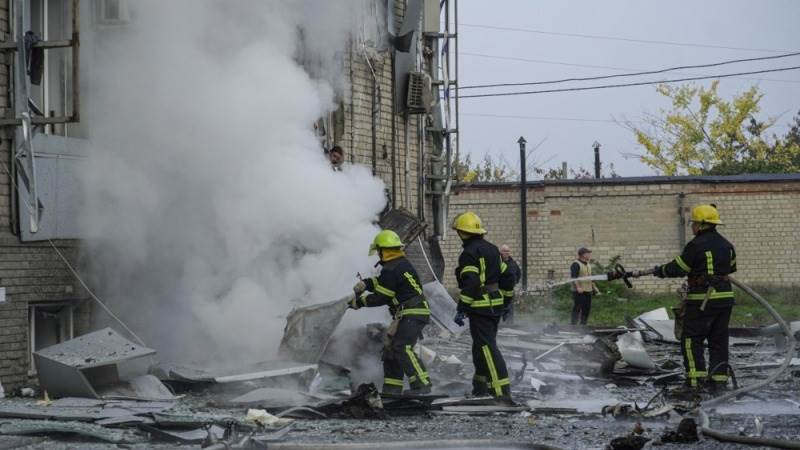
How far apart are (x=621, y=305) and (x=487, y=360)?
589 inches

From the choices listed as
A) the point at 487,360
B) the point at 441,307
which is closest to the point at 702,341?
the point at 487,360

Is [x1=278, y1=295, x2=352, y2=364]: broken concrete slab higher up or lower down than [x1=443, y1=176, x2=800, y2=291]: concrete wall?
lower down

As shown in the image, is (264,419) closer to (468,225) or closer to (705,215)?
(468,225)

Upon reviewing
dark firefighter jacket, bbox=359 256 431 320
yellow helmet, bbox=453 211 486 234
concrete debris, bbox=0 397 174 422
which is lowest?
concrete debris, bbox=0 397 174 422

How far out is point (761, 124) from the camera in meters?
46.0

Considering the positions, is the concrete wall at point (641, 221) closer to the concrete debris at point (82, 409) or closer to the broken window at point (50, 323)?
the broken window at point (50, 323)

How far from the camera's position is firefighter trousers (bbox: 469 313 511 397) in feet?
32.7

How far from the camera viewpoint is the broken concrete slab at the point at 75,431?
788 cm

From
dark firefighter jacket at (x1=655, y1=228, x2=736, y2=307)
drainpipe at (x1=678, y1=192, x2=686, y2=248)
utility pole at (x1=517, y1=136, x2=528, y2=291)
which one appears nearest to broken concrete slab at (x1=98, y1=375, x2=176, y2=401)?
dark firefighter jacket at (x1=655, y1=228, x2=736, y2=307)

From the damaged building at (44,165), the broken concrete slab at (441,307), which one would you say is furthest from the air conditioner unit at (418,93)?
the broken concrete slab at (441,307)

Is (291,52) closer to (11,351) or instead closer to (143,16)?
(143,16)

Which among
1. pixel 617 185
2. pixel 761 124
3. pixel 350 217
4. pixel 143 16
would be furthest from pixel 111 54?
pixel 761 124

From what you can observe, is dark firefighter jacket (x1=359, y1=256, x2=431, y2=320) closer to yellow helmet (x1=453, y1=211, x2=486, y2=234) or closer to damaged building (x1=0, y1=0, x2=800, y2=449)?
yellow helmet (x1=453, y1=211, x2=486, y2=234)

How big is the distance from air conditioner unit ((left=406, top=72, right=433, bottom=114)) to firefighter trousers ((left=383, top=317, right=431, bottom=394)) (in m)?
6.52
